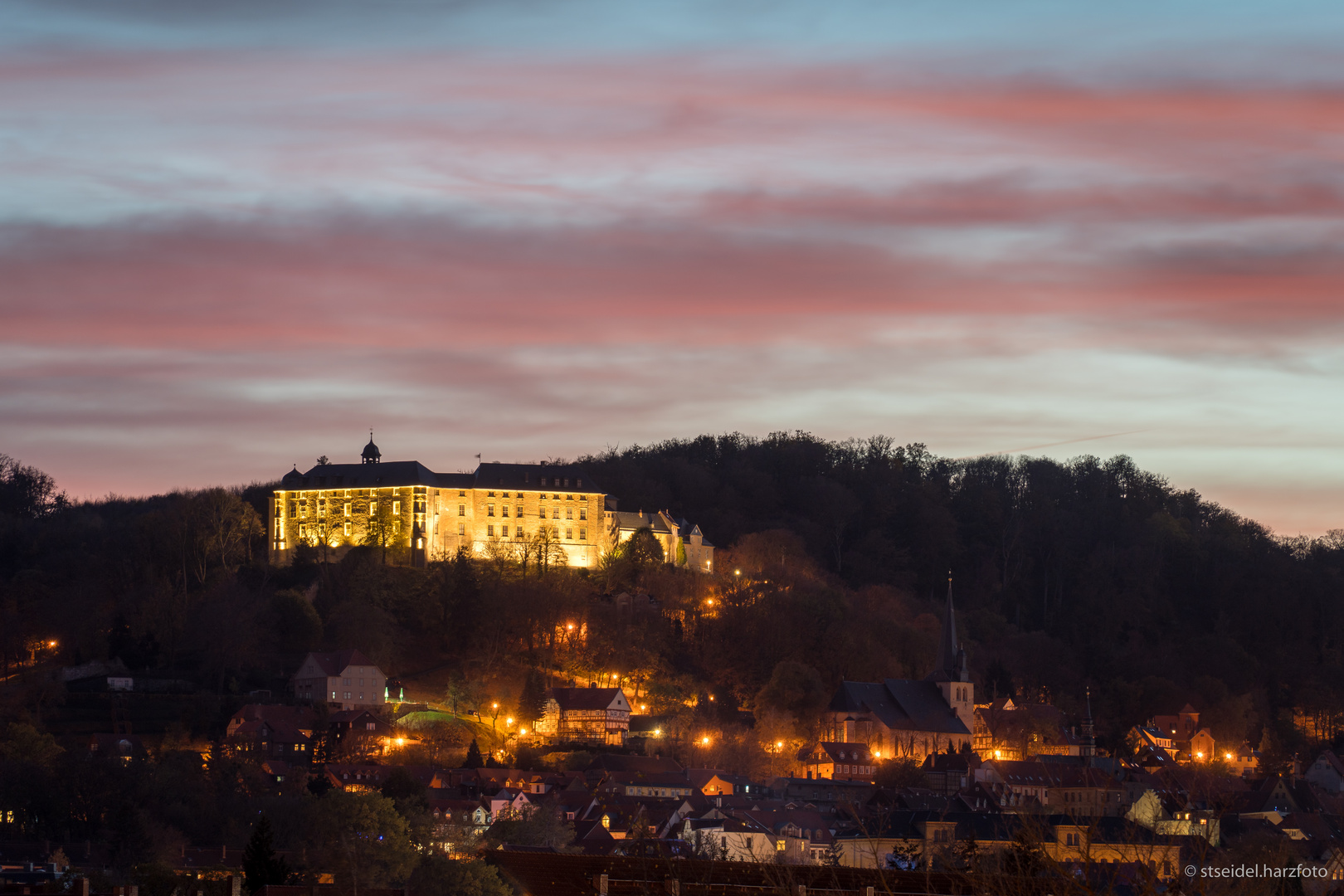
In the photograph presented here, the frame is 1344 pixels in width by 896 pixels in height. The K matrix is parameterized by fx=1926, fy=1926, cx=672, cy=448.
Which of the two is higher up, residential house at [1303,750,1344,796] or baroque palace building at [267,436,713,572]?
baroque palace building at [267,436,713,572]

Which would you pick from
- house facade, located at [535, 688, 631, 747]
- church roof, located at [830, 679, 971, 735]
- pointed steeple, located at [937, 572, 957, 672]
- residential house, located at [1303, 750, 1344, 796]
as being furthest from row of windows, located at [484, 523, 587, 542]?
residential house, located at [1303, 750, 1344, 796]

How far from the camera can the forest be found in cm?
8838

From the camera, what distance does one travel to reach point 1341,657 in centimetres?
11500

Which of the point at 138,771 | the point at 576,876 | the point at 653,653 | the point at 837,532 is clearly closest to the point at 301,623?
the point at 653,653

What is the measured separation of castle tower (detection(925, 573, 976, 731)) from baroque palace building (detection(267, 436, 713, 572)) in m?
14.3

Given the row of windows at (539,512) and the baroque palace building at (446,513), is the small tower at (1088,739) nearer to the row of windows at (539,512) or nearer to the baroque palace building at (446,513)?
the baroque palace building at (446,513)

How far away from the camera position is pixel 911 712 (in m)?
95.6

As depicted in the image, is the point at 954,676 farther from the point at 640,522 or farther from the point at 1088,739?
the point at 640,522

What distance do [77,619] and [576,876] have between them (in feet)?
202

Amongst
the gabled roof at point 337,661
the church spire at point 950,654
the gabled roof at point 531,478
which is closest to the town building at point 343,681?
the gabled roof at point 337,661

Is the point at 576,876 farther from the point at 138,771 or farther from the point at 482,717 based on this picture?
the point at 482,717

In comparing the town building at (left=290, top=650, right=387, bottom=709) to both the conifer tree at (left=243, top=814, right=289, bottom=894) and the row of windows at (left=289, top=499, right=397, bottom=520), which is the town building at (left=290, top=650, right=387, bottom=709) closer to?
the row of windows at (left=289, top=499, right=397, bottom=520)

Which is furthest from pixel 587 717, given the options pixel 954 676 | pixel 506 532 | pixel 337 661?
pixel 954 676

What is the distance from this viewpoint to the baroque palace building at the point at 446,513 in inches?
3893
